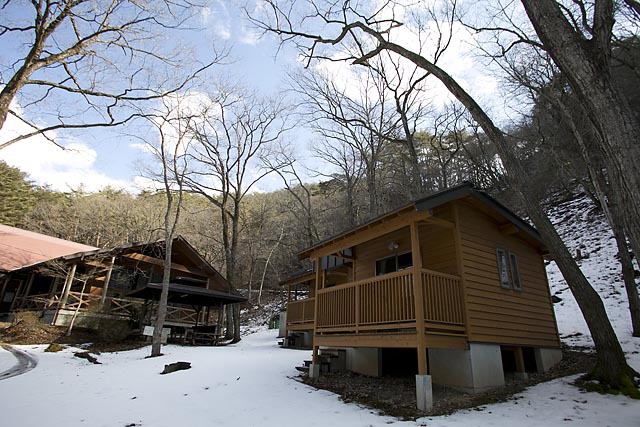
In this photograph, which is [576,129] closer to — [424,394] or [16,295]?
[424,394]

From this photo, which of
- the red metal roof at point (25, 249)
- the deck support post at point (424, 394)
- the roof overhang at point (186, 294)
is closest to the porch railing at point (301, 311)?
the roof overhang at point (186, 294)

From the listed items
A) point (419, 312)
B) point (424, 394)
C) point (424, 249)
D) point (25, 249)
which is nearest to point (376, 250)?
point (424, 249)

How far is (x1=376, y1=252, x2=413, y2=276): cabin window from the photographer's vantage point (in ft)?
29.8

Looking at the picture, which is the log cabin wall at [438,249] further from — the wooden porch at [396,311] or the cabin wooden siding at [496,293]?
the wooden porch at [396,311]

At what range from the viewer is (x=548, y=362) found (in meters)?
8.84

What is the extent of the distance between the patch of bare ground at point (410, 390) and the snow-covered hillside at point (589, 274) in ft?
4.32

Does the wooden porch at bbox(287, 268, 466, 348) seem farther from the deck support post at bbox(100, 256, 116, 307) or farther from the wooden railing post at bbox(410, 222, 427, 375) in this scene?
the deck support post at bbox(100, 256, 116, 307)

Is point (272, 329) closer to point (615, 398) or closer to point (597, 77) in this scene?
point (615, 398)

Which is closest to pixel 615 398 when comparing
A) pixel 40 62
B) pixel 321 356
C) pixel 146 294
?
pixel 321 356

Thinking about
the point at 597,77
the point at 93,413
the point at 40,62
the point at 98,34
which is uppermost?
the point at 98,34

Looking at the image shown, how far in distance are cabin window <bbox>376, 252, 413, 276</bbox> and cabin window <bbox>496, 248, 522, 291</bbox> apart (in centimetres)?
214

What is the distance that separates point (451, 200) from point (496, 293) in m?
2.61

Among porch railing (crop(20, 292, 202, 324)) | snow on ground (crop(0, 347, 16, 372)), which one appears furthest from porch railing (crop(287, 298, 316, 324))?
snow on ground (crop(0, 347, 16, 372))

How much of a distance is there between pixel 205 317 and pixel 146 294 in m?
6.93
